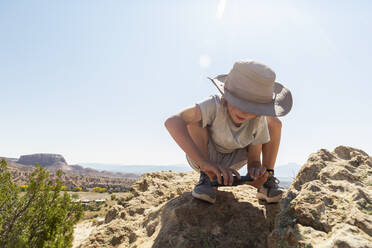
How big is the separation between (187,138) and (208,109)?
46 centimetres

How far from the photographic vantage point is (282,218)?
197 centimetres

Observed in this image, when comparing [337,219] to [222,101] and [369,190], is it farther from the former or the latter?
[222,101]

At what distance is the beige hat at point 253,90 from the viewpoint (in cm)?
249

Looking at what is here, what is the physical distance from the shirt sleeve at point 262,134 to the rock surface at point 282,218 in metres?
0.57

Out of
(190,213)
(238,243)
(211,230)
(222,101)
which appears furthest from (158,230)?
(222,101)

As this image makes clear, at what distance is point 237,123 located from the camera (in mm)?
2871

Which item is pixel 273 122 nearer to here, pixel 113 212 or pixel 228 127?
pixel 228 127

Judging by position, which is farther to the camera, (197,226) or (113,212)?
(113,212)

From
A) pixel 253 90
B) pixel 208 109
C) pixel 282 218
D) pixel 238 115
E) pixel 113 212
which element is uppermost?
pixel 253 90

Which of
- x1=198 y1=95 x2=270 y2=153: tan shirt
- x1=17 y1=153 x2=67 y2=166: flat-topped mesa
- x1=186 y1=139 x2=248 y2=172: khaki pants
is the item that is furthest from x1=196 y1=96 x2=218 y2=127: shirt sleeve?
x1=17 y1=153 x2=67 y2=166: flat-topped mesa

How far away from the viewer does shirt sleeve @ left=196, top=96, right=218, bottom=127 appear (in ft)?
9.11

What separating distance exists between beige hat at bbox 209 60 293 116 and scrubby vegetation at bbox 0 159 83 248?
3131mm

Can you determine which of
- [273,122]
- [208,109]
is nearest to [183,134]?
[208,109]

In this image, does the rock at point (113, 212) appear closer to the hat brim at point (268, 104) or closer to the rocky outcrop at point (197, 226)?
the rocky outcrop at point (197, 226)
